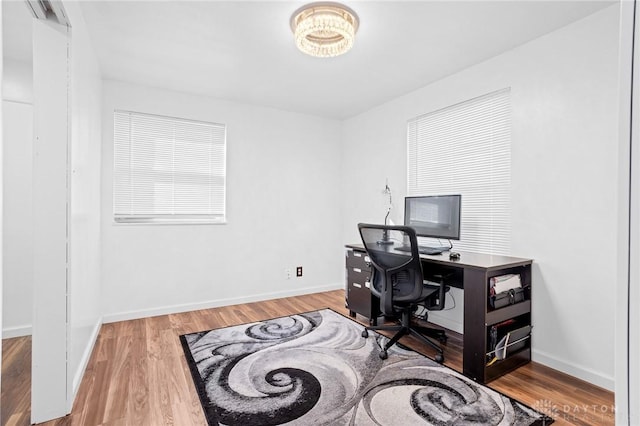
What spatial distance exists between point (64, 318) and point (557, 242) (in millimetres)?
3236

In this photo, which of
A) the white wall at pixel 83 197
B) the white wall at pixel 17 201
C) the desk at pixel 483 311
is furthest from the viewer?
the white wall at pixel 17 201

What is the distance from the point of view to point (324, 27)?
6.99 ft

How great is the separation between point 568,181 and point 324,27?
199 cm

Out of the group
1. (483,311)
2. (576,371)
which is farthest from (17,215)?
(576,371)

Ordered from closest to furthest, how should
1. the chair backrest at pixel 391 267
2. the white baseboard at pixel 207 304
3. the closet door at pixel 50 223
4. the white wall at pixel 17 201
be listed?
the closet door at pixel 50 223 < the chair backrest at pixel 391 267 < the white wall at pixel 17 201 < the white baseboard at pixel 207 304

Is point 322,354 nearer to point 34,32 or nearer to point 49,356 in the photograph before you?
point 49,356

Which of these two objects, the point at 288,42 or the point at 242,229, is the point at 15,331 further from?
the point at 288,42

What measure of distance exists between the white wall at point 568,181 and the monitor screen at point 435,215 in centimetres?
45

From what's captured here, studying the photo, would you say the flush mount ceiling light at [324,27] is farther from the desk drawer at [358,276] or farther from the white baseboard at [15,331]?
the white baseboard at [15,331]

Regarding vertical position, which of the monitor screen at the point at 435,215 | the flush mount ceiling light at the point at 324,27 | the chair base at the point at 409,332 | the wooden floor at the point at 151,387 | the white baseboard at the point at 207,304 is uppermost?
the flush mount ceiling light at the point at 324,27

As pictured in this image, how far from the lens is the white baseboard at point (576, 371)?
7.02ft

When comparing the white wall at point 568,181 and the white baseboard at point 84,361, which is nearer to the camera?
the white baseboard at point 84,361

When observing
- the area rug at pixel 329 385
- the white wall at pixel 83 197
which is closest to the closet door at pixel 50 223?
the white wall at pixel 83 197

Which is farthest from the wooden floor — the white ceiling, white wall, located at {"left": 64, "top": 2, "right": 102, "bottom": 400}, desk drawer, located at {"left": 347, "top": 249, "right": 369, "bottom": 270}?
the white ceiling
